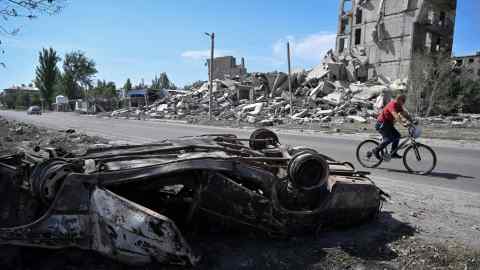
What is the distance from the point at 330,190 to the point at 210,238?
4.50 ft

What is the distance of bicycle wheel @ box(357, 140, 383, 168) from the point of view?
7.91m

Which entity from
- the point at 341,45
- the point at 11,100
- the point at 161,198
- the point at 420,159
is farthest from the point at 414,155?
the point at 11,100

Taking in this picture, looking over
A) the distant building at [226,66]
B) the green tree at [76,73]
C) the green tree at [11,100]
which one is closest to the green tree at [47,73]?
the green tree at [76,73]

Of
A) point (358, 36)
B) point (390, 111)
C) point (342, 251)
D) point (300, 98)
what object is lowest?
point (342, 251)

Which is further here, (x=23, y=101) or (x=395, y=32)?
(x=23, y=101)

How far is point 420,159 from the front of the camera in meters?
7.34

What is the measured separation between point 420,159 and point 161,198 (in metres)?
6.11

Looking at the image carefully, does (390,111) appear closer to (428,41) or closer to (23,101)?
(428,41)

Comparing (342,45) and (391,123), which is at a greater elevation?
(342,45)

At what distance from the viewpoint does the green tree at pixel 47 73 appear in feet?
242

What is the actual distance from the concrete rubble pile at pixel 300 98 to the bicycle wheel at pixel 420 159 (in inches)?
610

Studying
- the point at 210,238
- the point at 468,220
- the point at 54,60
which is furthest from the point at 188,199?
the point at 54,60

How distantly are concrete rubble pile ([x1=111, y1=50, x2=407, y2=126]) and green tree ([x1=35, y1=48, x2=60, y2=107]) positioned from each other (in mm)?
44678

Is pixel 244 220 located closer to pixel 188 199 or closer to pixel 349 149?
pixel 188 199
